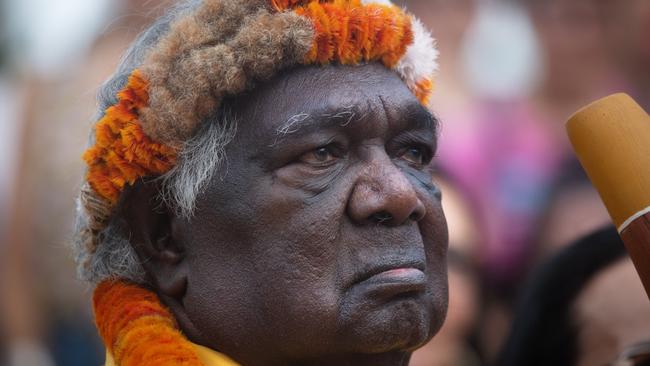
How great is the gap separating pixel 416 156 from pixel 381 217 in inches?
13.2

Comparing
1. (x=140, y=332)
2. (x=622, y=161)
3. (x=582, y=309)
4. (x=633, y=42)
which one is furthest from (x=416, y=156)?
(x=633, y=42)

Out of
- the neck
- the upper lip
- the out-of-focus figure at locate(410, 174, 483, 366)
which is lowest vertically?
the out-of-focus figure at locate(410, 174, 483, 366)

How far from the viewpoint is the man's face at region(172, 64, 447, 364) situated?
2.54 m

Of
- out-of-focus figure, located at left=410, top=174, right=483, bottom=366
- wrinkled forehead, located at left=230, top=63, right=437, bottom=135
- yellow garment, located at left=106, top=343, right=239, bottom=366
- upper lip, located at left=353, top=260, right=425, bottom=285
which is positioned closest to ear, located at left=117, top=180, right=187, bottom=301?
yellow garment, located at left=106, top=343, right=239, bottom=366

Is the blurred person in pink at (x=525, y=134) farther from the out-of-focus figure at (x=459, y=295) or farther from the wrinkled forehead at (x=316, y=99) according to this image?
the wrinkled forehead at (x=316, y=99)

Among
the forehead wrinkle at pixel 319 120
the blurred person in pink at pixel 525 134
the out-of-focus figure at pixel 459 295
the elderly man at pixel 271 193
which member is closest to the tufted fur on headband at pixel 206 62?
the elderly man at pixel 271 193

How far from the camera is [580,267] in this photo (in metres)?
3.88

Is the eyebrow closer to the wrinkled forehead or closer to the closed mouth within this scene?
the wrinkled forehead

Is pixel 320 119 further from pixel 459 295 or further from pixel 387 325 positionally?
pixel 459 295

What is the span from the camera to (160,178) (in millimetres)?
2754

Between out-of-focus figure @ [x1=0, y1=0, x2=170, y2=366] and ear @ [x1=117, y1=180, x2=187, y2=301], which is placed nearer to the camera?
ear @ [x1=117, y1=180, x2=187, y2=301]

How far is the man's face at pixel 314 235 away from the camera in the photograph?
2.54 meters

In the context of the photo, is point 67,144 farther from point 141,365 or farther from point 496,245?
point 141,365

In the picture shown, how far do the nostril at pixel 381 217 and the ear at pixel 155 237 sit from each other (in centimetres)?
51
